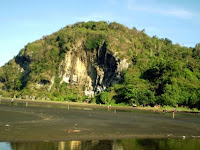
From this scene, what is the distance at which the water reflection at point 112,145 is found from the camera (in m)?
18.3

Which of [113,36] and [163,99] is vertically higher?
[113,36]

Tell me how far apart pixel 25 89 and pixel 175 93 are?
68448mm

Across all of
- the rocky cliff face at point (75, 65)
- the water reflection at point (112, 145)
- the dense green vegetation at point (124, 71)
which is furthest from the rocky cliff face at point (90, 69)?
the water reflection at point (112, 145)

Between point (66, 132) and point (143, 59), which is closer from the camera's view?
point (66, 132)

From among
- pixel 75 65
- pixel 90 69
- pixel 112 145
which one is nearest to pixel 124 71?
pixel 90 69

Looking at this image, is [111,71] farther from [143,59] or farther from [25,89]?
[25,89]

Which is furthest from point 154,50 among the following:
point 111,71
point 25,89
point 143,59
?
point 25,89

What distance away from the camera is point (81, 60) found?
12606 centimetres

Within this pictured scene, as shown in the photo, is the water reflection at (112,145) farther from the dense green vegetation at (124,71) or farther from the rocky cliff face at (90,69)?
the rocky cliff face at (90,69)

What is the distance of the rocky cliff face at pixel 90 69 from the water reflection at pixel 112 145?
88925mm

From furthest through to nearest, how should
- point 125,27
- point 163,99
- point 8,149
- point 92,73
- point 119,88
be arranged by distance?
point 125,27, point 92,73, point 119,88, point 163,99, point 8,149

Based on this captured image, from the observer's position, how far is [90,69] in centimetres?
12431

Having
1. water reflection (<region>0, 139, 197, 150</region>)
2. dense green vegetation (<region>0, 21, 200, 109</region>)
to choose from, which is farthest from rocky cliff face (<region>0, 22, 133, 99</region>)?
water reflection (<region>0, 139, 197, 150</region>)

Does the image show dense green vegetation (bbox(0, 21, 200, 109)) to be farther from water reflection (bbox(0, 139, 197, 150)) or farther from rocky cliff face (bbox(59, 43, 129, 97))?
water reflection (bbox(0, 139, 197, 150))
